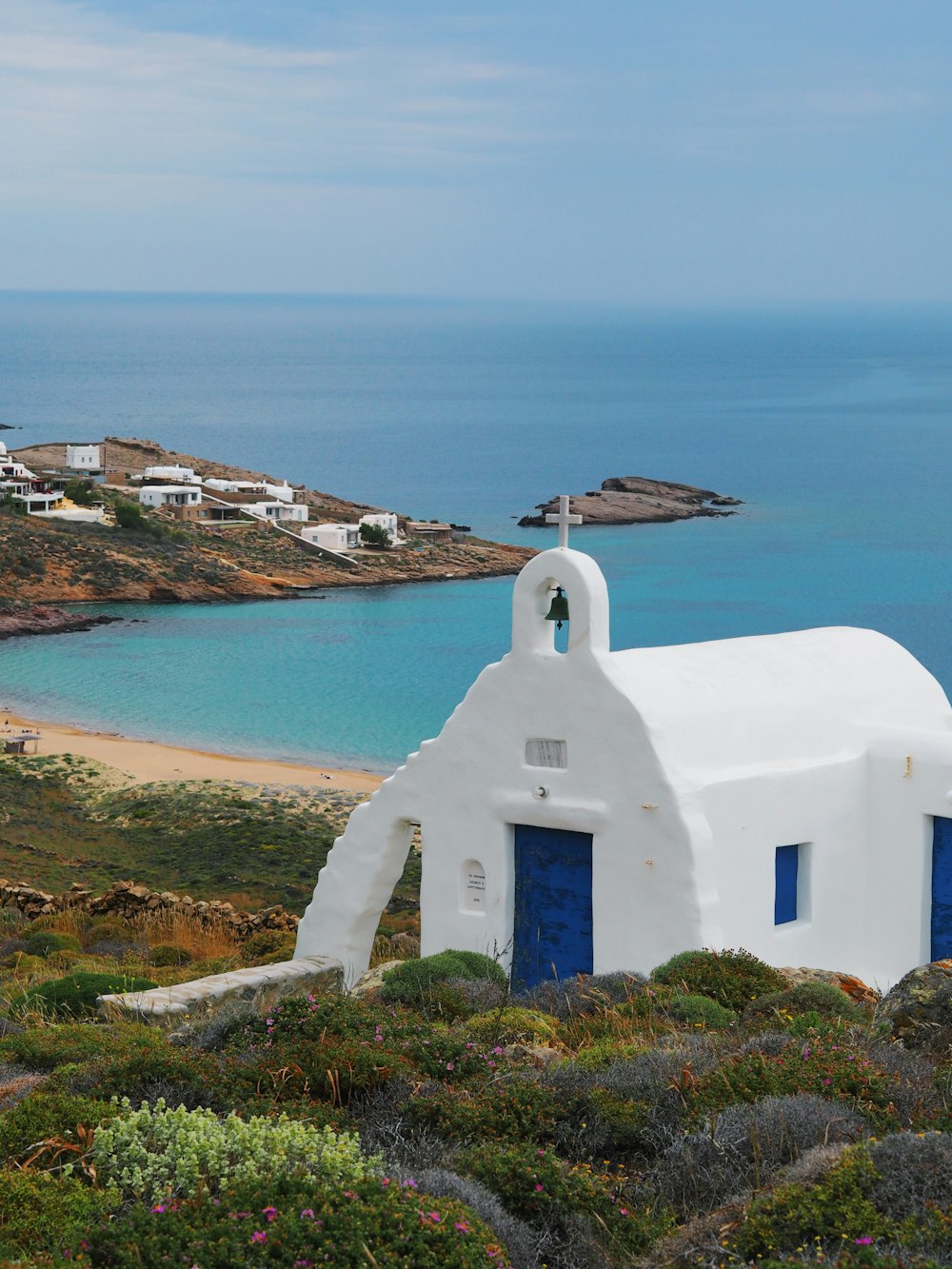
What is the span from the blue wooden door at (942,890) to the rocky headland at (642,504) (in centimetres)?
8601

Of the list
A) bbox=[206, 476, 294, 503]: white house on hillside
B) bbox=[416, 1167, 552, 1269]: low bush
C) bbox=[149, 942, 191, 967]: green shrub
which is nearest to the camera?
bbox=[416, 1167, 552, 1269]: low bush

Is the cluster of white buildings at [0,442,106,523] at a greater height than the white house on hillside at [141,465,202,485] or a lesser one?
lesser

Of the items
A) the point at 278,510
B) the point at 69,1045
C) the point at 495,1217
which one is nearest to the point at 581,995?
the point at 69,1045

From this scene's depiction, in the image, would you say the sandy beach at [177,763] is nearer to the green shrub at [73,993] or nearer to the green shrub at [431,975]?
the green shrub at [73,993]

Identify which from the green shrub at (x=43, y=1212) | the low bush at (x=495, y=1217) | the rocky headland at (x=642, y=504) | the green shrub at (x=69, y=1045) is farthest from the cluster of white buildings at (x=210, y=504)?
the low bush at (x=495, y=1217)

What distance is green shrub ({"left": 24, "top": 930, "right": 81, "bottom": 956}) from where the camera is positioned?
19.8 metres

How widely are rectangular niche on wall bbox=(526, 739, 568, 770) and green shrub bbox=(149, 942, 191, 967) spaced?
6.53 m

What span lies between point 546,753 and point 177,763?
30.1 meters

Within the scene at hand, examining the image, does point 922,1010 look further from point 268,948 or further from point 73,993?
point 268,948

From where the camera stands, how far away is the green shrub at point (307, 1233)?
22.9 ft

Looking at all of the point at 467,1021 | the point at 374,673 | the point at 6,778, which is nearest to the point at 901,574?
the point at 374,673

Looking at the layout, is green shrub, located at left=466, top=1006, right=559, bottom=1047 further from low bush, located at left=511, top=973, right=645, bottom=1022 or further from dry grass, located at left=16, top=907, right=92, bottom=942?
dry grass, located at left=16, top=907, right=92, bottom=942

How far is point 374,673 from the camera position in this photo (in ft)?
209

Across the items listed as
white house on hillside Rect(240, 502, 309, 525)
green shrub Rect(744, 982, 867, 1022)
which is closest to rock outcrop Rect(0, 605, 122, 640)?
white house on hillside Rect(240, 502, 309, 525)
